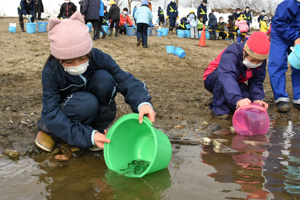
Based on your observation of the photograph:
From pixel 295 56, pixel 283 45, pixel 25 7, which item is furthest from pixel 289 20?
pixel 25 7

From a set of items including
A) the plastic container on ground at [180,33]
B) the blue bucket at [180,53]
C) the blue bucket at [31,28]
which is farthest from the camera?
the plastic container on ground at [180,33]

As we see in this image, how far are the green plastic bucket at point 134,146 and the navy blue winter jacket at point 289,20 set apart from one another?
248 cm

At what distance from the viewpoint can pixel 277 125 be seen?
128 inches

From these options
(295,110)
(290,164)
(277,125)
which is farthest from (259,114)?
(295,110)

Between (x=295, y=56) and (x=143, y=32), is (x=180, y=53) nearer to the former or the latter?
(x=143, y=32)

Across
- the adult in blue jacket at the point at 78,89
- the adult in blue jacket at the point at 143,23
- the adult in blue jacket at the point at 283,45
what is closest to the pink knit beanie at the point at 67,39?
the adult in blue jacket at the point at 78,89

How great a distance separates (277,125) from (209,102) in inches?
32.7

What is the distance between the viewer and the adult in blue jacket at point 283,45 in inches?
146

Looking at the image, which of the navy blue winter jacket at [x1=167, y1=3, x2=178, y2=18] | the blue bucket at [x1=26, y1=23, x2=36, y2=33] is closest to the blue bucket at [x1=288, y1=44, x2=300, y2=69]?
the blue bucket at [x1=26, y1=23, x2=36, y2=33]

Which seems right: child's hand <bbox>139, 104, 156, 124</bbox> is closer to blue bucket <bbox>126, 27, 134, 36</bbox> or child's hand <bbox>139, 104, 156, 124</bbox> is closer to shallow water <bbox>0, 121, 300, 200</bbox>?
shallow water <bbox>0, 121, 300, 200</bbox>

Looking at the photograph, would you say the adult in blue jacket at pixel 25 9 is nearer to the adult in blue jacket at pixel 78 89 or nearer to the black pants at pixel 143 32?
the black pants at pixel 143 32

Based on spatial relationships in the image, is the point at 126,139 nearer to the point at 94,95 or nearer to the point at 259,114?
the point at 94,95

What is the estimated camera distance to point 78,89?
92.0 inches

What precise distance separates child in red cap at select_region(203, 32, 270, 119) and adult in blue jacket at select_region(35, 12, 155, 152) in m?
1.15
